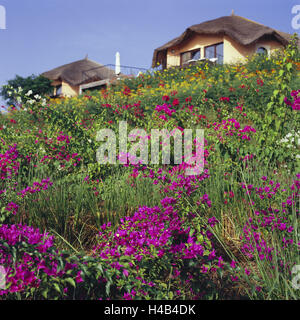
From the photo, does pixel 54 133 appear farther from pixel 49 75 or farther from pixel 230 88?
pixel 49 75

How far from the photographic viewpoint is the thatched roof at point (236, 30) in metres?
20.7

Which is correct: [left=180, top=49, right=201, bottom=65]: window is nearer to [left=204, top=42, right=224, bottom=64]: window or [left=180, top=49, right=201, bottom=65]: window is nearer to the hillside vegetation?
[left=204, top=42, right=224, bottom=64]: window

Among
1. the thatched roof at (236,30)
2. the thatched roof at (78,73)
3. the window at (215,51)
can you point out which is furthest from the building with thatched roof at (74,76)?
the window at (215,51)

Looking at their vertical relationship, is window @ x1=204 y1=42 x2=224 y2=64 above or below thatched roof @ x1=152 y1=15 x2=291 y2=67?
below

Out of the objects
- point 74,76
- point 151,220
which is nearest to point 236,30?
point 74,76

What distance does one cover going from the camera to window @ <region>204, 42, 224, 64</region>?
21906 millimetres

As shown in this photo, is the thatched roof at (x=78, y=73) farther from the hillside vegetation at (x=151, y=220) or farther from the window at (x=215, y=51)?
the hillside vegetation at (x=151, y=220)

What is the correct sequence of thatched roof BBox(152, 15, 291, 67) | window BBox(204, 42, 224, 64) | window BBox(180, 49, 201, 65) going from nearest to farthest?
1. thatched roof BBox(152, 15, 291, 67)
2. window BBox(204, 42, 224, 64)
3. window BBox(180, 49, 201, 65)

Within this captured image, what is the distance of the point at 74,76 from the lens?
31.1 m

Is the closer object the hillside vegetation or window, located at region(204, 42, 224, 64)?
the hillside vegetation

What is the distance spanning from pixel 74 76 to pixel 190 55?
41.0ft

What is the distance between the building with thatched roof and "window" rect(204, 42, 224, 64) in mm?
10275

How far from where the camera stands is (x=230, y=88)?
7781 mm

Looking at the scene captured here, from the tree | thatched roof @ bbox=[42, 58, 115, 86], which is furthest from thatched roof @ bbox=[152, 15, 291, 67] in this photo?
the tree
